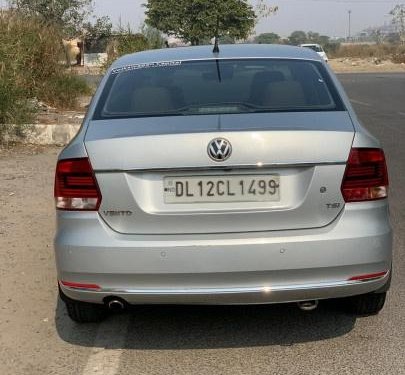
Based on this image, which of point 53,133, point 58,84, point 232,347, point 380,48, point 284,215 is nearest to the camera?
point 284,215

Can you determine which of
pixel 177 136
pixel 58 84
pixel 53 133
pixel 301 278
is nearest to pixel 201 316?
pixel 301 278

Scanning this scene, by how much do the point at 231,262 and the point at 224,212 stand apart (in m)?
0.24

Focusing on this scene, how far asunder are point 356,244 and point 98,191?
1.30 meters

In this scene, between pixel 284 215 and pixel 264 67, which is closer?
pixel 284 215

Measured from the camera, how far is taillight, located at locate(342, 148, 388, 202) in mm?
3363

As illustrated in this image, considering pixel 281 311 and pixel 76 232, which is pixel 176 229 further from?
pixel 281 311


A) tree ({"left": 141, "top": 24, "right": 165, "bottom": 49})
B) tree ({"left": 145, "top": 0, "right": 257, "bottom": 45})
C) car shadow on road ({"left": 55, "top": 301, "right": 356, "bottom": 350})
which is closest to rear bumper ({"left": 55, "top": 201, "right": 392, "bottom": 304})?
car shadow on road ({"left": 55, "top": 301, "right": 356, "bottom": 350})

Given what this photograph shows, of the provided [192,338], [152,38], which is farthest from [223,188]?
[152,38]

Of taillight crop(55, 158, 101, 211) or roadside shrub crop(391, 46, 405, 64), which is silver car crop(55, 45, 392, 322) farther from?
roadside shrub crop(391, 46, 405, 64)

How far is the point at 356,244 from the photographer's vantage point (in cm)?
335

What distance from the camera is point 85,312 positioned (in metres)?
4.04

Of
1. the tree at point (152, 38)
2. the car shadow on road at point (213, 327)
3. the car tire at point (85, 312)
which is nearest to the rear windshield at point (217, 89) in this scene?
the car tire at point (85, 312)

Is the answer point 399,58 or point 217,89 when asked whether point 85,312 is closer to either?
point 217,89

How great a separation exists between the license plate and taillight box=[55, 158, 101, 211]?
38 centimetres
